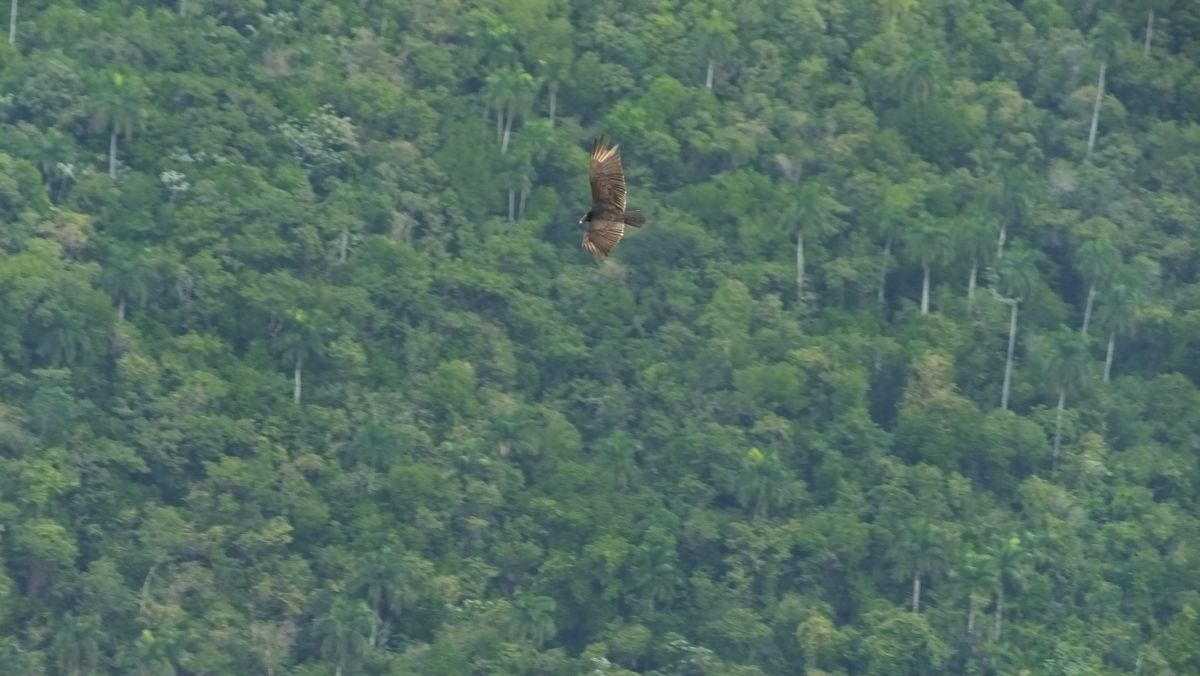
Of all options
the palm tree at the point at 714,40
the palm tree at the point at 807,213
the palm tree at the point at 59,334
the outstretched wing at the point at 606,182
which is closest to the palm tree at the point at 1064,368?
the palm tree at the point at 807,213

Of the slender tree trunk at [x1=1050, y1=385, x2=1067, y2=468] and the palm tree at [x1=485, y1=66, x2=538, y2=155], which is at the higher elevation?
the palm tree at [x1=485, y1=66, x2=538, y2=155]

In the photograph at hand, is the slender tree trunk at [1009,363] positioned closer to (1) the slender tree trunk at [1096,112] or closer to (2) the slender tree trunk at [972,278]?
(2) the slender tree trunk at [972,278]

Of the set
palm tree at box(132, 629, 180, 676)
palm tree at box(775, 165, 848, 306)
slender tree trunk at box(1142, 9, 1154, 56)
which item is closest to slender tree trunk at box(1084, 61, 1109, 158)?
slender tree trunk at box(1142, 9, 1154, 56)

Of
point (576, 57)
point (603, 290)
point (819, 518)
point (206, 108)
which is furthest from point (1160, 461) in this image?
point (206, 108)

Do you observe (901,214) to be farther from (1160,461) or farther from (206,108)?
(206,108)

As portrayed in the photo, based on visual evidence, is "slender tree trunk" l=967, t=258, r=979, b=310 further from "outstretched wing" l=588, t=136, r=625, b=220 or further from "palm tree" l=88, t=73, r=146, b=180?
"outstretched wing" l=588, t=136, r=625, b=220

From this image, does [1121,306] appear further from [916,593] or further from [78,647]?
[78,647]
